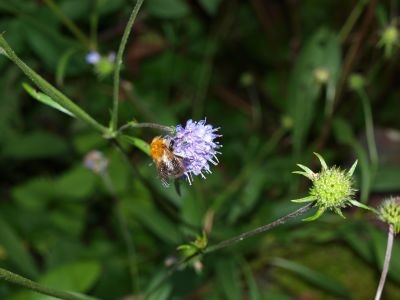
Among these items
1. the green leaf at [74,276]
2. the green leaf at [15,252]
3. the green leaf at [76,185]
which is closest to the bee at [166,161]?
the green leaf at [74,276]

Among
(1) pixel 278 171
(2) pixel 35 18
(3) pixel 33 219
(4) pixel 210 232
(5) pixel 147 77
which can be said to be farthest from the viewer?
(5) pixel 147 77

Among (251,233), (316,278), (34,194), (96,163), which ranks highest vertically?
(34,194)

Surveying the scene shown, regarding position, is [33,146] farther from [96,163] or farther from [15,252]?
[96,163]

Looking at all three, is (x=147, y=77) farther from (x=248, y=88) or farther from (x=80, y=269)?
(x=80, y=269)

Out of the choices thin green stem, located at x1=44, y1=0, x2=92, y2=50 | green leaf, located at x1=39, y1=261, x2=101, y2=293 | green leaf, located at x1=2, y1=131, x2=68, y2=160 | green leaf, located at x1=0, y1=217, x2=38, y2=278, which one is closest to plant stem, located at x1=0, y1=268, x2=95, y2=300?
green leaf, located at x1=39, y1=261, x2=101, y2=293

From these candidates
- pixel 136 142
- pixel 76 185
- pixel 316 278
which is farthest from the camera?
pixel 76 185

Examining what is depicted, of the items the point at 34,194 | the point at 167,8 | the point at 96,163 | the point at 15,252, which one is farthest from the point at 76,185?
the point at 167,8

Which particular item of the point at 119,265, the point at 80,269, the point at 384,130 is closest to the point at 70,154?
the point at 119,265
